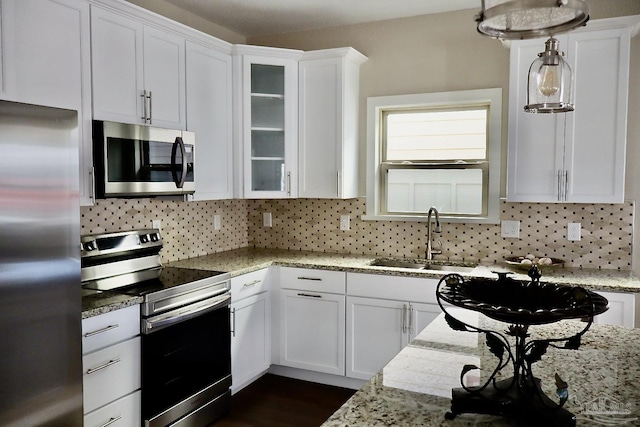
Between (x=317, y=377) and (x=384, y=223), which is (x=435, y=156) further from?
(x=317, y=377)

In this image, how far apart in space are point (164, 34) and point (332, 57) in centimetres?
122

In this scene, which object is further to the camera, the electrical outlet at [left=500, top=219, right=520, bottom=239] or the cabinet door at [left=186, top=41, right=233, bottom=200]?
the electrical outlet at [left=500, top=219, right=520, bottom=239]

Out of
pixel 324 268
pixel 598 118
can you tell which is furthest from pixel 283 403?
pixel 598 118

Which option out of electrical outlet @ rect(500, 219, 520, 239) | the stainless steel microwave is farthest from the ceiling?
electrical outlet @ rect(500, 219, 520, 239)

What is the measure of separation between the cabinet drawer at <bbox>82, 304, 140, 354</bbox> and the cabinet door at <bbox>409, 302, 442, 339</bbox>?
5.45 feet

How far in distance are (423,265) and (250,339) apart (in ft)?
4.34

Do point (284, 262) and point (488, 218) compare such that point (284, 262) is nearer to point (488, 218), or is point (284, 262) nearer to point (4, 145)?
point (488, 218)

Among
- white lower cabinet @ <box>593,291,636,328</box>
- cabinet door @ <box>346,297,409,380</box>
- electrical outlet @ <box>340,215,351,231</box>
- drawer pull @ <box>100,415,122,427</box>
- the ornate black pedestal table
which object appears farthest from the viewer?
electrical outlet @ <box>340,215,351,231</box>

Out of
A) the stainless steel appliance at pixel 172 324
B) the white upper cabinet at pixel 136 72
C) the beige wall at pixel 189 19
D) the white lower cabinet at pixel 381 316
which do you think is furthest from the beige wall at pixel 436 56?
the stainless steel appliance at pixel 172 324

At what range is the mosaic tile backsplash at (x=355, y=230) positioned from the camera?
338 centimetres

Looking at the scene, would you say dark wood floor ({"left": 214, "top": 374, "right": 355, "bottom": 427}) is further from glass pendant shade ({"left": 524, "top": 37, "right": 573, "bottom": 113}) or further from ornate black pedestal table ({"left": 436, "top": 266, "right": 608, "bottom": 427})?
glass pendant shade ({"left": 524, "top": 37, "right": 573, "bottom": 113})

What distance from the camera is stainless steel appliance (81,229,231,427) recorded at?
265 centimetres

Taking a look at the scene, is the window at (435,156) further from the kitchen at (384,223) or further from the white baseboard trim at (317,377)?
the white baseboard trim at (317,377)

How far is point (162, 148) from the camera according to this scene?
305 centimetres
